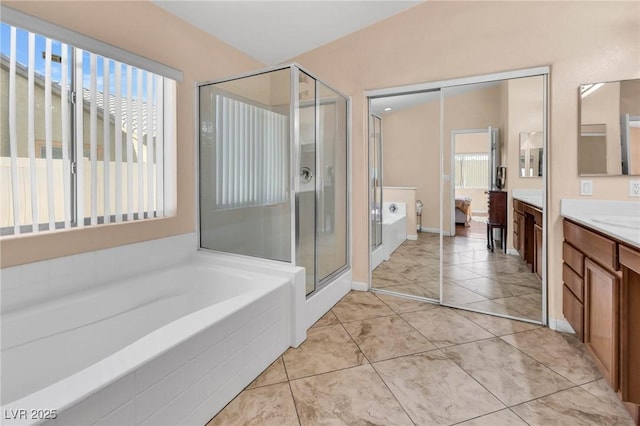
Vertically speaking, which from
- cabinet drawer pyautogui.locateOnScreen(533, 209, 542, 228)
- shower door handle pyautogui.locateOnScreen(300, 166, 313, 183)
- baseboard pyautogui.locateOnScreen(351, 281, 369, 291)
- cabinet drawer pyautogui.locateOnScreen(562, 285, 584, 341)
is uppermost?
shower door handle pyautogui.locateOnScreen(300, 166, 313, 183)

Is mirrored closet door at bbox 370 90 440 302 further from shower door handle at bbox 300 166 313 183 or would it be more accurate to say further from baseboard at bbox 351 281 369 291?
shower door handle at bbox 300 166 313 183

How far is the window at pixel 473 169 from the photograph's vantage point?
2.75 m

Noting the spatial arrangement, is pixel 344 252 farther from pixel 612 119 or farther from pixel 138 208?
pixel 612 119

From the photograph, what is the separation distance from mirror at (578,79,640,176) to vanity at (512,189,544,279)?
1.38ft

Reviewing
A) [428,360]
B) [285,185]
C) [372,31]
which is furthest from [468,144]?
[428,360]

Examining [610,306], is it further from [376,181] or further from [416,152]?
[416,152]

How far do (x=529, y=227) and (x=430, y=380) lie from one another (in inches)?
71.7

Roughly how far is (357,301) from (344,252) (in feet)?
1.65

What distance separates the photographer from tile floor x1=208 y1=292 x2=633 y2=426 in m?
1.48

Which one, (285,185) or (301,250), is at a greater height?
(285,185)

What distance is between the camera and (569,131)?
89.3 inches

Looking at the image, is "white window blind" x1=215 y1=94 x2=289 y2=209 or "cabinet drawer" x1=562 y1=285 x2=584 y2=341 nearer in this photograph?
"cabinet drawer" x1=562 y1=285 x2=584 y2=341

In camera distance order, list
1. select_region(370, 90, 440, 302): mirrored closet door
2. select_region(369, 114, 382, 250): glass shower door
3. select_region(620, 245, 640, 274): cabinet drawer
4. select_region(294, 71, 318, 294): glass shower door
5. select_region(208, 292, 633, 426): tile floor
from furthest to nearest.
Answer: select_region(370, 90, 440, 302): mirrored closet door
select_region(369, 114, 382, 250): glass shower door
select_region(294, 71, 318, 294): glass shower door
select_region(208, 292, 633, 426): tile floor
select_region(620, 245, 640, 274): cabinet drawer

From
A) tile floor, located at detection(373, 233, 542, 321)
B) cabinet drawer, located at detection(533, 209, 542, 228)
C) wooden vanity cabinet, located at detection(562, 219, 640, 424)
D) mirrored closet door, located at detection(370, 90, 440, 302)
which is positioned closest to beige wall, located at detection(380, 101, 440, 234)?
mirrored closet door, located at detection(370, 90, 440, 302)
